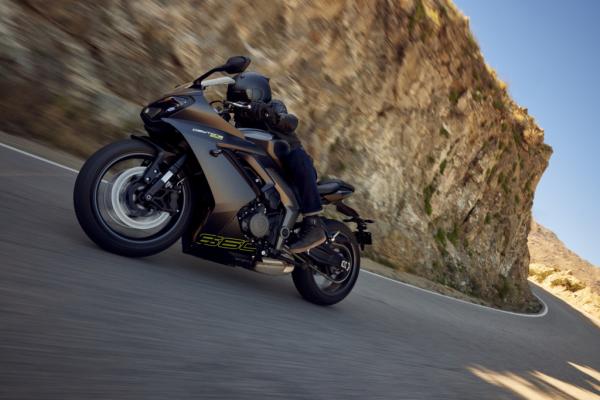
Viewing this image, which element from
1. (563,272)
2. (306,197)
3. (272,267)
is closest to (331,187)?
(306,197)

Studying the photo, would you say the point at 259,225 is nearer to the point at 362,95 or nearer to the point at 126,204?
the point at 126,204

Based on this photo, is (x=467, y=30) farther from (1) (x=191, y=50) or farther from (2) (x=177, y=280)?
(2) (x=177, y=280)

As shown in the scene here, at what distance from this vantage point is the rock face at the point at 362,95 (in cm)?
789

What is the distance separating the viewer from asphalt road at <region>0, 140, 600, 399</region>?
207 centimetres

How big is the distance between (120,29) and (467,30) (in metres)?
15.6

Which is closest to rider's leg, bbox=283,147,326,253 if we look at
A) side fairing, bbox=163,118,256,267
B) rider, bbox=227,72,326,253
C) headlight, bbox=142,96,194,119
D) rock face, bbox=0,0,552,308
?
rider, bbox=227,72,326,253

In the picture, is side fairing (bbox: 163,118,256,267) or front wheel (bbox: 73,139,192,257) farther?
side fairing (bbox: 163,118,256,267)

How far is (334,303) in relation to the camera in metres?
4.93

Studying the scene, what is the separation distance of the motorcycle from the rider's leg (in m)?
0.08

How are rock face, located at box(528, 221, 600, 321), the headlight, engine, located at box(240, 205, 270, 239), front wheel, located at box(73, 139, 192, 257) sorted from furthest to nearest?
rock face, located at box(528, 221, 600, 321)
engine, located at box(240, 205, 270, 239)
the headlight
front wheel, located at box(73, 139, 192, 257)

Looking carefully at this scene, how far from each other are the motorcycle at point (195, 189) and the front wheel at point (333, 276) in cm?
37

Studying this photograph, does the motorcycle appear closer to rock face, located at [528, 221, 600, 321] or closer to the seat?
the seat

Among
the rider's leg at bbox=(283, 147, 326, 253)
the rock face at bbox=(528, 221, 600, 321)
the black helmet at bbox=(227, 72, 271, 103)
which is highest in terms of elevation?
the rock face at bbox=(528, 221, 600, 321)

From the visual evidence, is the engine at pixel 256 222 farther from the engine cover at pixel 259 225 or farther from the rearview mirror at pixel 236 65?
the rearview mirror at pixel 236 65
